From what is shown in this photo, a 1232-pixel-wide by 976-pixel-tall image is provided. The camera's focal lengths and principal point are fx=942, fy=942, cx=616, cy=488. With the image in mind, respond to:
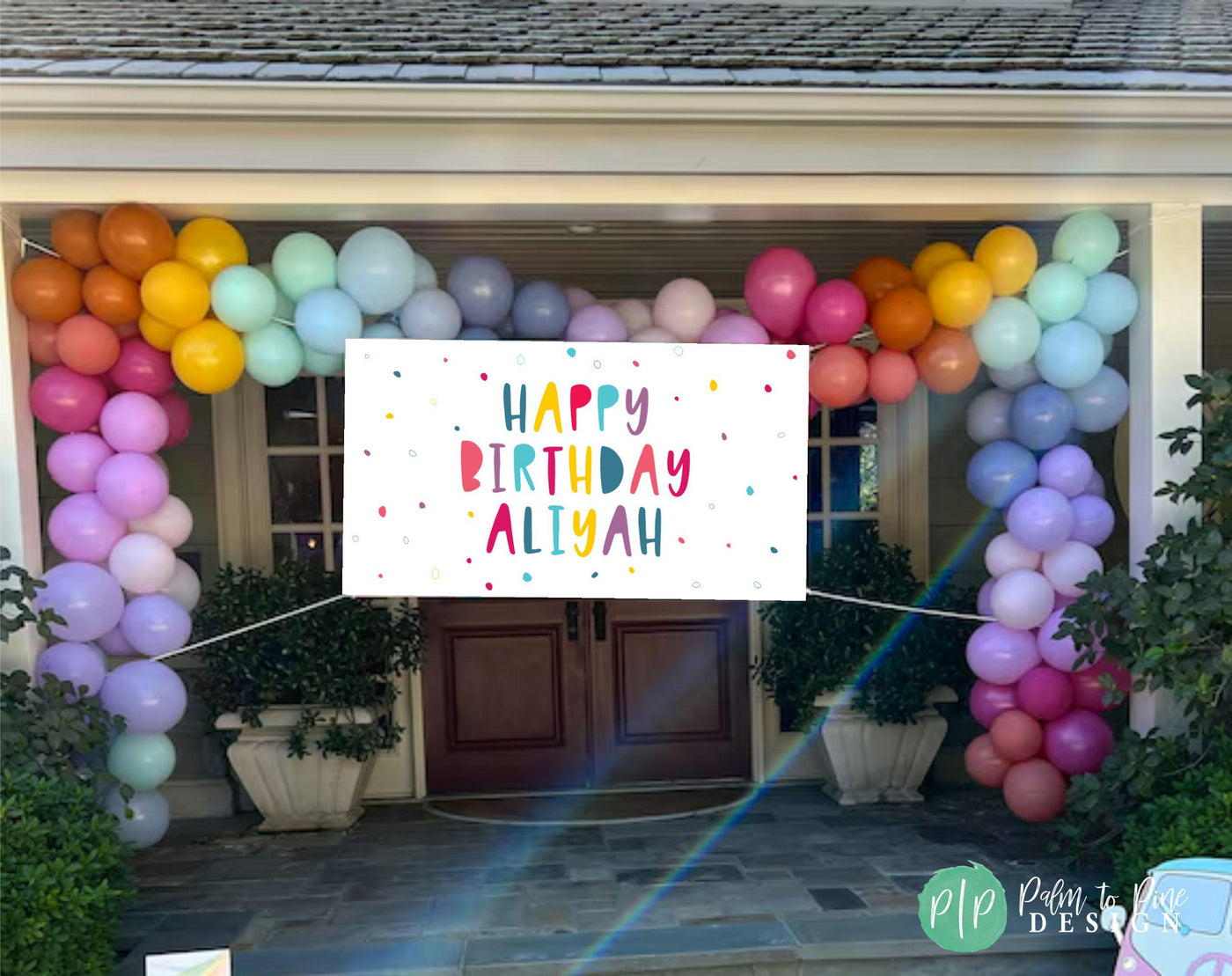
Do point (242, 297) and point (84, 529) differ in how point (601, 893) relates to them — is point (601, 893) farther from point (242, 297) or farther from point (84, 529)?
point (242, 297)

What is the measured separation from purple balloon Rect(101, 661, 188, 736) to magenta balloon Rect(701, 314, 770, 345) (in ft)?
6.81

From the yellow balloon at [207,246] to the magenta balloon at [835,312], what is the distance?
1831mm

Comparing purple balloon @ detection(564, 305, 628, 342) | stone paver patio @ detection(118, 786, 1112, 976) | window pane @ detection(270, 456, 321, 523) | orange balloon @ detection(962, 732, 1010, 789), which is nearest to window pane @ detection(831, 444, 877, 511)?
stone paver patio @ detection(118, 786, 1112, 976)

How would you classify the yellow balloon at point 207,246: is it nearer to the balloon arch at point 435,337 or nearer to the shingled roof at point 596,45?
the balloon arch at point 435,337

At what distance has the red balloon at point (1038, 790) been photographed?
3277 mm

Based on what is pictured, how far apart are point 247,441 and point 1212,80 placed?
4072 millimetres

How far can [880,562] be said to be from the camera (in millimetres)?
4375

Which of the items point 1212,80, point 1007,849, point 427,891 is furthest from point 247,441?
point 1212,80

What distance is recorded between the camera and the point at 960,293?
301 centimetres

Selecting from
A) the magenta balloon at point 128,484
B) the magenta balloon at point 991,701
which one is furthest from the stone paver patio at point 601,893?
the magenta balloon at point 128,484

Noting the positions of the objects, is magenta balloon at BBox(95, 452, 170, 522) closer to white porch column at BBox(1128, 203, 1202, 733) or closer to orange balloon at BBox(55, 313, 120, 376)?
orange balloon at BBox(55, 313, 120, 376)

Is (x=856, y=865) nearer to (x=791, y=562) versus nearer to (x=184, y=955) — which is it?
(x=791, y=562)

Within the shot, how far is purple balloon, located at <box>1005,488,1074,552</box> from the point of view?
314 cm

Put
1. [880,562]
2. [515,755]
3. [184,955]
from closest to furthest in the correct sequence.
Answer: [184,955] < [880,562] < [515,755]
